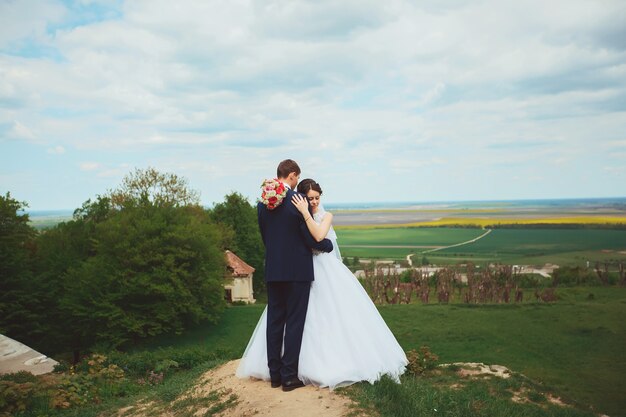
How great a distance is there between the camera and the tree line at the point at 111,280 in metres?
32.2

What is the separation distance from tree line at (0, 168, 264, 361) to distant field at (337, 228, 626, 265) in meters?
47.6

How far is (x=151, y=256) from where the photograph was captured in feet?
108

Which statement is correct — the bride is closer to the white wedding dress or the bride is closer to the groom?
the white wedding dress

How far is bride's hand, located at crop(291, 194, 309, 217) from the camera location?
700 cm

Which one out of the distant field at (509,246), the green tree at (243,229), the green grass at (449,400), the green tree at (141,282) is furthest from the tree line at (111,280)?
the distant field at (509,246)

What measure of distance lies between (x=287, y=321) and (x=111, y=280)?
2811 centimetres

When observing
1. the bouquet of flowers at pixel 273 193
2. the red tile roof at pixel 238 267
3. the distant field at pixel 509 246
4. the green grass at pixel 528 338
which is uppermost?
the bouquet of flowers at pixel 273 193

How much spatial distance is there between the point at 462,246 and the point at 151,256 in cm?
7677

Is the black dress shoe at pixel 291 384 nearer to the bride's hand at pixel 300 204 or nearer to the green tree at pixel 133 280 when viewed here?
the bride's hand at pixel 300 204

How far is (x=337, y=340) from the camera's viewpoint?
7625 mm

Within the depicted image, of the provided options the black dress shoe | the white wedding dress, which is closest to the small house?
the white wedding dress

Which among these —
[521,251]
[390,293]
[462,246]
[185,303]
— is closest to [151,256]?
[185,303]

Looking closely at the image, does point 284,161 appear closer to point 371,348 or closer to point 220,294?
point 371,348

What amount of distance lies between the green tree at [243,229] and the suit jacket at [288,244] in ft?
173
